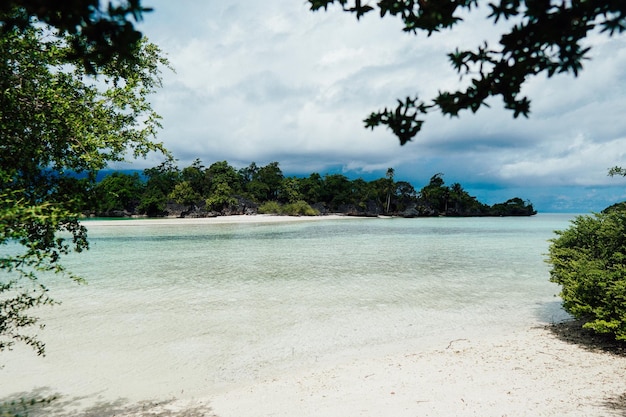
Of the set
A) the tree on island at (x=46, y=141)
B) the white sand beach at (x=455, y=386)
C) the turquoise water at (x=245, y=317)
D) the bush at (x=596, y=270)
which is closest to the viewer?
the tree on island at (x=46, y=141)

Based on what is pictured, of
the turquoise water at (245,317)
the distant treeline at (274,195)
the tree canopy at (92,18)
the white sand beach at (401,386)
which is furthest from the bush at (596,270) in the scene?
the distant treeline at (274,195)

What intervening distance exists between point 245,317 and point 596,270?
9927 mm

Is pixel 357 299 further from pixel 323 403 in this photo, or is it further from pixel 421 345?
pixel 323 403

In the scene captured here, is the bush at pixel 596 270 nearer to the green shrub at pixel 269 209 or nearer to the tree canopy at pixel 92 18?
the tree canopy at pixel 92 18

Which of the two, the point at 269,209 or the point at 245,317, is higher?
the point at 269,209

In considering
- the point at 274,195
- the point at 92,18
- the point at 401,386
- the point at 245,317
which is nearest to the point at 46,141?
the point at 92,18

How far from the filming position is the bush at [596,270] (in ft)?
26.8

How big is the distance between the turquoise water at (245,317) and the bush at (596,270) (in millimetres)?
2349

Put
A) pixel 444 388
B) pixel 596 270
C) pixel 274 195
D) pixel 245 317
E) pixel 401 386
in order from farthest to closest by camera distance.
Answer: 1. pixel 274 195
2. pixel 245 317
3. pixel 596 270
4. pixel 401 386
5. pixel 444 388

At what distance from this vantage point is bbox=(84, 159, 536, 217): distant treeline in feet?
344

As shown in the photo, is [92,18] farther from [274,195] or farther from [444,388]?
[274,195]

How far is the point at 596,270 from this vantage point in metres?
8.65

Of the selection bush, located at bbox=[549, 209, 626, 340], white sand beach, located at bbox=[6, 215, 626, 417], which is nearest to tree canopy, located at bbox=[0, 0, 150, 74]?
white sand beach, located at bbox=[6, 215, 626, 417]

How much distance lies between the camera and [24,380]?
26.9ft
